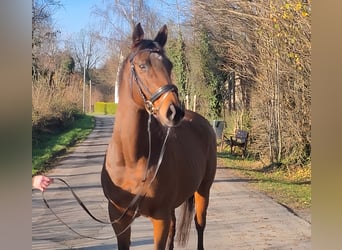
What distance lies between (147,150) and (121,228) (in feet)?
1.04

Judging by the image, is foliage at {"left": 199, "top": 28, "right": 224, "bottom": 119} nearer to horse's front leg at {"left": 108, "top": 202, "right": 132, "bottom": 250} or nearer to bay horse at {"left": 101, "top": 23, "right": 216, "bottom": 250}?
bay horse at {"left": 101, "top": 23, "right": 216, "bottom": 250}

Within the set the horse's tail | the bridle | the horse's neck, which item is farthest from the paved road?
the bridle

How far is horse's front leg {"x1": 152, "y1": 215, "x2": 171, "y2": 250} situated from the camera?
145 centimetres

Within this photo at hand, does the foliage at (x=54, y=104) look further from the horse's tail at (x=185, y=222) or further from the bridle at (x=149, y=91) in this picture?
the horse's tail at (x=185, y=222)

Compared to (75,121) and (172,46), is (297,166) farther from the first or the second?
(75,121)

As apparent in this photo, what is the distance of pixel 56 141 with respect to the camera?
163 cm

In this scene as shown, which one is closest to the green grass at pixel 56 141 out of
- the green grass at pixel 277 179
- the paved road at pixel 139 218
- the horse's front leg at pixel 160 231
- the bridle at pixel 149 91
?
the paved road at pixel 139 218

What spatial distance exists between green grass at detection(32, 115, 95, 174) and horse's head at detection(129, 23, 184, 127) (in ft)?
1.06

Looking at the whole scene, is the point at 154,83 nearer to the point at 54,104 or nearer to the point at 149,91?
the point at 149,91

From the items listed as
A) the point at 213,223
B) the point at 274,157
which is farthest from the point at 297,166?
the point at 213,223

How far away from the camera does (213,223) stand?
175 centimetres

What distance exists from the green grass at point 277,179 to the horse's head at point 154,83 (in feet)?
1.64

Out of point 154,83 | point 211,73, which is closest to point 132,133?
point 154,83

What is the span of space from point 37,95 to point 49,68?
12 centimetres
